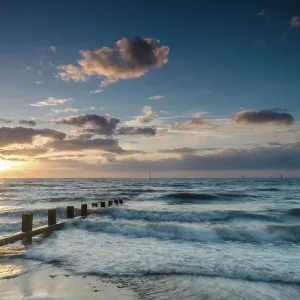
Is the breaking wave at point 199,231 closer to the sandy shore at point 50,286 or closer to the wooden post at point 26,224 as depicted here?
the wooden post at point 26,224

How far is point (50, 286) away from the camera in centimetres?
603

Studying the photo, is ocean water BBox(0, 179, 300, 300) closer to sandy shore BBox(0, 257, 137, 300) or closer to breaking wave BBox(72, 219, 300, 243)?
breaking wave BBox(72, 219, 300, 243)

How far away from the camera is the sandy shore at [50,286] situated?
217 inches

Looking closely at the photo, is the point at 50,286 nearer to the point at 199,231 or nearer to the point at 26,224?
the point at 26,224

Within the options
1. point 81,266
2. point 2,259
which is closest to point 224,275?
point 81,266

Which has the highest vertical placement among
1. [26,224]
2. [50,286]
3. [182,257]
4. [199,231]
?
[26,224]

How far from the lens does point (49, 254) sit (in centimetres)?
879

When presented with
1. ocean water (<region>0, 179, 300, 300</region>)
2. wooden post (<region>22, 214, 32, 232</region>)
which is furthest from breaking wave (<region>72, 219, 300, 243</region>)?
wooden post (<region>22, 214, 32, 232</region>)

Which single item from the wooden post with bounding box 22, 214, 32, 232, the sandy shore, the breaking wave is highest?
the wooden post with bounding box 22, 214, 32, 232

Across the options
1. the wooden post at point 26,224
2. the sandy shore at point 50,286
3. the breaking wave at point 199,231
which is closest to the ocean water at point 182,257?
the breaking wave at point 199,231

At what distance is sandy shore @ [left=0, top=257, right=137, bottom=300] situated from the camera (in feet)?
18.1

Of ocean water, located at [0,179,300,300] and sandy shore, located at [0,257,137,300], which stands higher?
sandy shore, located at [0,257,137,300]

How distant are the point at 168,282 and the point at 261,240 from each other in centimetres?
735

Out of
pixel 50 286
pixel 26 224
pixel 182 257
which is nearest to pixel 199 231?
pixel 182 257
